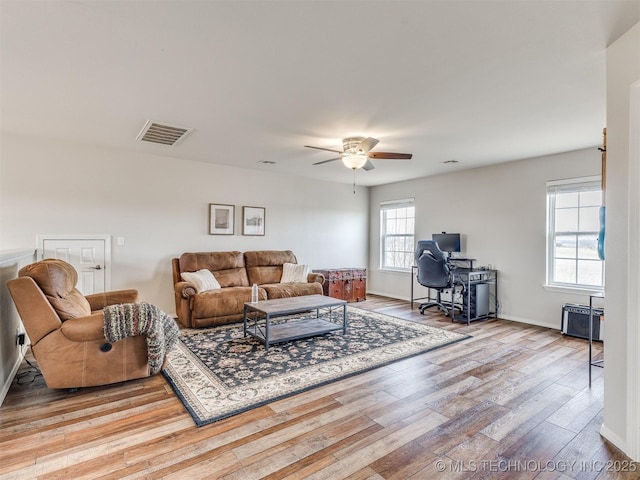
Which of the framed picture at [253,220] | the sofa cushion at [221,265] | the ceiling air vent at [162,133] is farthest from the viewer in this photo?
the framed picture at [253,220]

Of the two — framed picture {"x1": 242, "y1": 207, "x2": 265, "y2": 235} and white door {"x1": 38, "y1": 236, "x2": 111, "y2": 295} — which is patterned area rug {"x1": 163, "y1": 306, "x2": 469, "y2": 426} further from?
framed picture {"x1": 242, "y1": 207, "x2": 265, "y2": 235}

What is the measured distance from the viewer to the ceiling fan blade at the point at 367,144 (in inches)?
136

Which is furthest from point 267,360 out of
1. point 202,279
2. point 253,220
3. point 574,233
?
point 574,233

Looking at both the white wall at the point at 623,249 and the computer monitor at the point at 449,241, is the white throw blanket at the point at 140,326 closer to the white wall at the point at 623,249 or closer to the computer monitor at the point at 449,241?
the white wall at the point at 623,249

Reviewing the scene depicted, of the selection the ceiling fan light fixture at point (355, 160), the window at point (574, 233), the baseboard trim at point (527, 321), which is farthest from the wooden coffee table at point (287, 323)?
the window at point (574, 233)

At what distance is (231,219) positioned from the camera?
224 inches

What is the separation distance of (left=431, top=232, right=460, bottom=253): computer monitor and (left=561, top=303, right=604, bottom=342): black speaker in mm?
1748

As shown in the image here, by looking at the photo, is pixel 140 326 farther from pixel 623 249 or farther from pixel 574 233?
pixel 574 233

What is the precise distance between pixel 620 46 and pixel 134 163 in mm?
5239

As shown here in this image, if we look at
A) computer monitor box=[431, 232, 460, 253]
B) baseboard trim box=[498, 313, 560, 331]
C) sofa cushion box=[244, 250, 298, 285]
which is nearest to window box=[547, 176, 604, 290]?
baseboard trim box=[498, 313, 560, 331]

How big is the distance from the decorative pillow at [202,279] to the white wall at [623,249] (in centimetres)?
430

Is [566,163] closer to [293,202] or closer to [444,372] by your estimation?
[444,372]

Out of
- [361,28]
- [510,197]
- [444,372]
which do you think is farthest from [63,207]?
[510,197]

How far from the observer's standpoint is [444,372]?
10.2 feet
